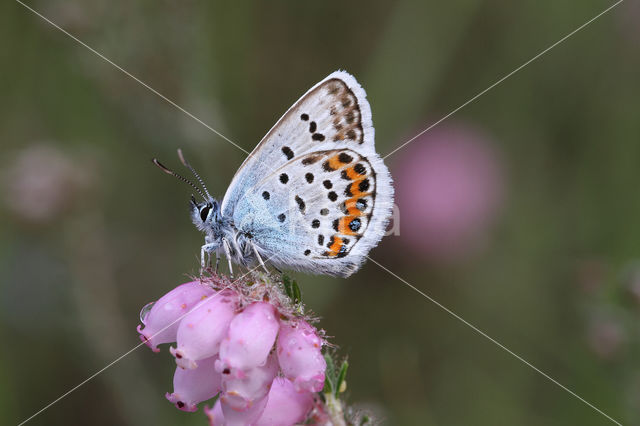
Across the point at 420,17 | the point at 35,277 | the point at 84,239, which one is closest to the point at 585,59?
the point at 420,17

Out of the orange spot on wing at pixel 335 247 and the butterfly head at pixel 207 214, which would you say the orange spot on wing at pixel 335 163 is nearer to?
the orange spot on wing at pixel 335 247

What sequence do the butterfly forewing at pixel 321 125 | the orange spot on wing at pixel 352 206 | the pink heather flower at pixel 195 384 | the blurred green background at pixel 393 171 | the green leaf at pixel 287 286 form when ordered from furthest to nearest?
the blurred green background at pixel 393 171 < the orange spot on wing at pixel 352 206 < the butterfly forewing at pixel 321 125 < the green leaf at pixel 287 286 < the pink heather flower at pixel 195 384

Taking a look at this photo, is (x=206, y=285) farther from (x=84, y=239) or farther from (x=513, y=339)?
(x=513, y=339)

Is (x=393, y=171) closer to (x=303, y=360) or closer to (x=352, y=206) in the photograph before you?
(x=352, y=206)

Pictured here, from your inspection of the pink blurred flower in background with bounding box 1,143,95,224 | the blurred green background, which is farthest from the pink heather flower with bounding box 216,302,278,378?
the pink blurred flower in background with bounding box 1,143,95,224

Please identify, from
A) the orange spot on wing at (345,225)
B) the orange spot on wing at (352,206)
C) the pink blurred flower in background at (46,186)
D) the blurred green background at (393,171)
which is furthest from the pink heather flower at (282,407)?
the pink blurred flower in background at (46,186)

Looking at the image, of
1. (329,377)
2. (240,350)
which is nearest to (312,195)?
(329,377)
